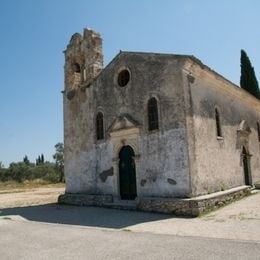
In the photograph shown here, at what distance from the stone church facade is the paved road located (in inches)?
187

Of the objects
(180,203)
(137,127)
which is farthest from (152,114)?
(180,203)

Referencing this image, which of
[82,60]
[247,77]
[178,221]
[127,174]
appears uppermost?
[247,77]

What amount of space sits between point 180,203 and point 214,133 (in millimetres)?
4319

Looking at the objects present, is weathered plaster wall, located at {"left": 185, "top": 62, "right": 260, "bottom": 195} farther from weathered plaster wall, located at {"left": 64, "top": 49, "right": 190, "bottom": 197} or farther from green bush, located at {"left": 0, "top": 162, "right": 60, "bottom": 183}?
green bush, located at {"left": 0, "top": 162, "right": 60, "bottom": 183}

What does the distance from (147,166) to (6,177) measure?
52.6 meters

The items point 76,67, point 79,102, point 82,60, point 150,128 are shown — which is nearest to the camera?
point 150,128

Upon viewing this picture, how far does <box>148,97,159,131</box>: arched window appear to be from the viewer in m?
13.9

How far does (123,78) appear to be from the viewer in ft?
51.7

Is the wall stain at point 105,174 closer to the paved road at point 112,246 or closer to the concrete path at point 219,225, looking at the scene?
the concrete path at point 219,225

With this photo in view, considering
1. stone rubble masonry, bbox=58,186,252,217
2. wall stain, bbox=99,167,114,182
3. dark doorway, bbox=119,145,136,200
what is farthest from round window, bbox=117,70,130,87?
stone rubble masonry, bbox=58,186,252,217

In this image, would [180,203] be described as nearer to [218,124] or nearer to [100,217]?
[100,217]

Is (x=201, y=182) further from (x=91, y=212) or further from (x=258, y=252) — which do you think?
(x=258, y=252)

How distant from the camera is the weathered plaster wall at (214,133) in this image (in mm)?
13305

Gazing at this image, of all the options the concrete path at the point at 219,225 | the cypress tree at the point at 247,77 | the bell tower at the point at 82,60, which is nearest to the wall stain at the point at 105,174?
the bell tower at the point at 82,60
